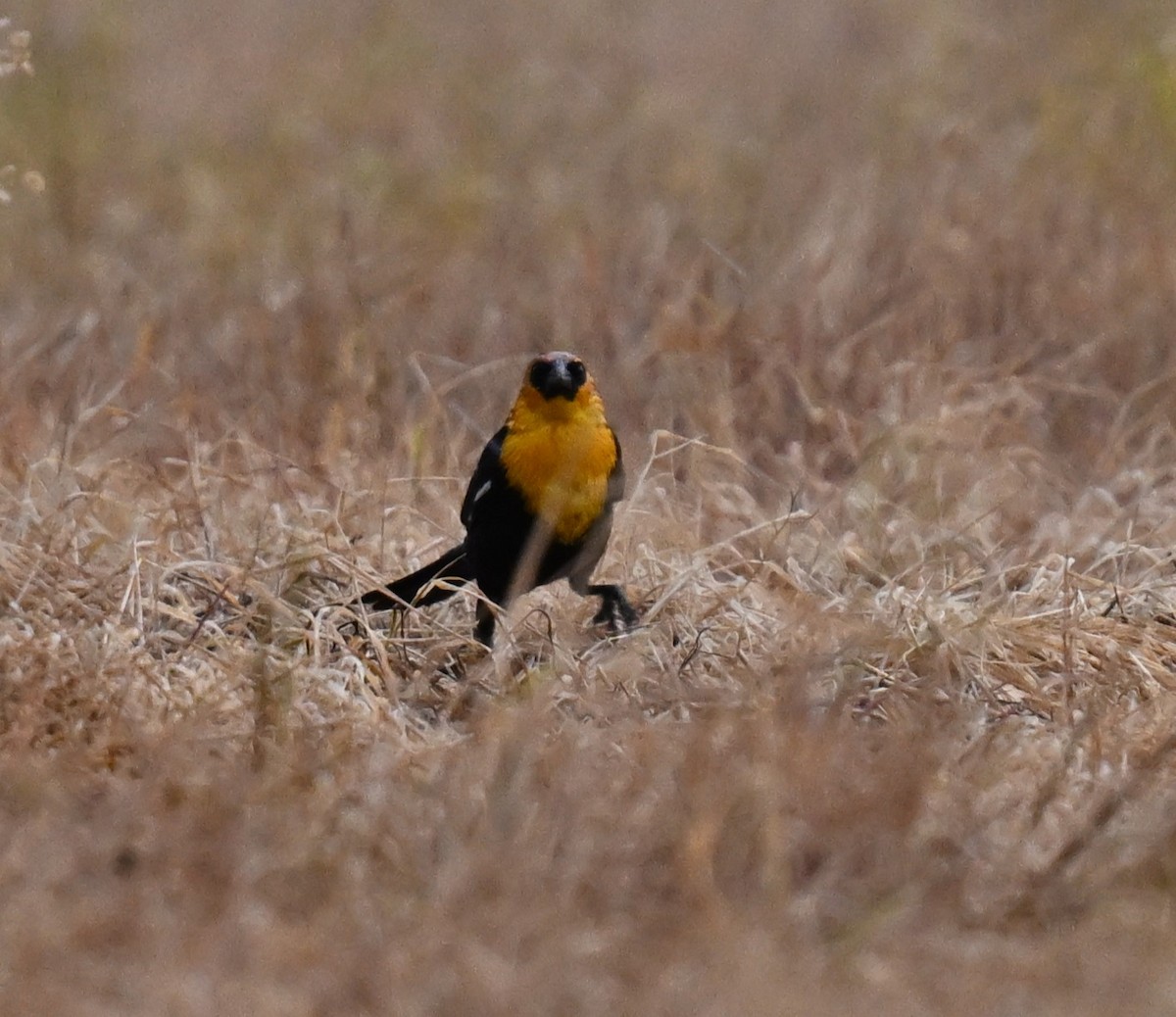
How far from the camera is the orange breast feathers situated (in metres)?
4.59

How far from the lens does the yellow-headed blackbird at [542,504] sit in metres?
4.55

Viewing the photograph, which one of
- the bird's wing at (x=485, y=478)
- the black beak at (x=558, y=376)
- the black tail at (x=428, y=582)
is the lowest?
the black tail at (x=428, y=582)

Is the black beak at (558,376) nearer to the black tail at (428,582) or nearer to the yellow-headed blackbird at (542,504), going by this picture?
the yellow-headed blackbird at (542,504)

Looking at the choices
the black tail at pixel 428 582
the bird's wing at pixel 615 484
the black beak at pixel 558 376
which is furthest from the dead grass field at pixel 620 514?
the black beak at pixel 558 376

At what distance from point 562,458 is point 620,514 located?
1.76ft

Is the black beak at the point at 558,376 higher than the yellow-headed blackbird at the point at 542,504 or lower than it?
higher

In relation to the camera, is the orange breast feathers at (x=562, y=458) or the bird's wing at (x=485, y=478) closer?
the orange breast feathers at (x=562, y=458)

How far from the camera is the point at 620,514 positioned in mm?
5160

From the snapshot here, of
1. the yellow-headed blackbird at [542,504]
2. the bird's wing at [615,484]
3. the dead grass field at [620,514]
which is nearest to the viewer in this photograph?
the dead grass field at [620,514]

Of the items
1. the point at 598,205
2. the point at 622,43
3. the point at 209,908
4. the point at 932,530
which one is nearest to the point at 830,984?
the point at 209,908

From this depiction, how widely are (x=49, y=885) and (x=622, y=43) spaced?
6.96 metres

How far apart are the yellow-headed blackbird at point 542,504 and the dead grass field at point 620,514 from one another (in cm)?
13

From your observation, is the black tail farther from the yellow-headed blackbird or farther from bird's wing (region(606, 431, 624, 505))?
bird's wing (region(606, 431, 624, 505))

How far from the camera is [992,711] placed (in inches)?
163
